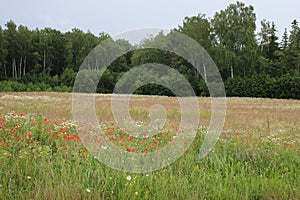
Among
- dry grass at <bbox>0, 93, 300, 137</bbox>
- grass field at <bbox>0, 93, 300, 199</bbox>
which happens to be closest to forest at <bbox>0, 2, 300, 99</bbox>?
dry grass at <bbox>0, 93, 300, 137</bbox>

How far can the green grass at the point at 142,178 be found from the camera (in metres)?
→ 3.77

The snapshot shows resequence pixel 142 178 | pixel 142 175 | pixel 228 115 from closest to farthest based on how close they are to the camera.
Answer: pixel 142 178
pixel 142 175
pixel 228 115

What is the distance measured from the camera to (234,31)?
42531mm

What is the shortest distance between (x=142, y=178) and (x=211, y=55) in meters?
42.4

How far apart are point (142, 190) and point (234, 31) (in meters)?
42.3

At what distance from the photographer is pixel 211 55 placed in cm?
4462

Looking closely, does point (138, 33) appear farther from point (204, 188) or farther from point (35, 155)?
point (204, 188)

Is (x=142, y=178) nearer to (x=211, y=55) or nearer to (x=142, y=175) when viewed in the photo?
(x=142, y=175)

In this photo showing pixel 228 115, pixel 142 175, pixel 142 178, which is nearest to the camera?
pixel 142 178

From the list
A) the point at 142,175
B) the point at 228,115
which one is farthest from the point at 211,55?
the point at 142,175

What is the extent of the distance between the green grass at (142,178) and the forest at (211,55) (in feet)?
97.8

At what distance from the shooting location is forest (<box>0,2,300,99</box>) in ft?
132

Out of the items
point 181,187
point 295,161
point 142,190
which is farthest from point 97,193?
point 295,161

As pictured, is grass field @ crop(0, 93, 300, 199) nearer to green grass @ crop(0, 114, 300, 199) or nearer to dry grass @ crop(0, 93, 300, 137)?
green grass @ crop(0, 114, 300, 199)
